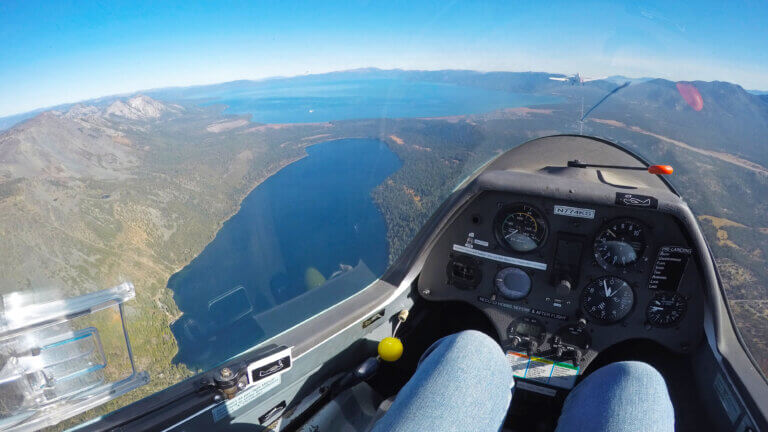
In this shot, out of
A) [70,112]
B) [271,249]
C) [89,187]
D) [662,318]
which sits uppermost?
[70,112]

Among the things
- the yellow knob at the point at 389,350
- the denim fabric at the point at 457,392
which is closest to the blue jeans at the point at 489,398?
the denim fabric at the point at 457,392

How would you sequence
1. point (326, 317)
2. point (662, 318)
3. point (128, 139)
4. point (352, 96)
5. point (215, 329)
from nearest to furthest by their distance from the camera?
1. point (215, 329)
2. point (326, 317)
3. point (662, 318)
4. point (128, 139)
5. point (352, 96)

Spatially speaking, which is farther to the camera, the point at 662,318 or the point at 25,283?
the point at 662,318

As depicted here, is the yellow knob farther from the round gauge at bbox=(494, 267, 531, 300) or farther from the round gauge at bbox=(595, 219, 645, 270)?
the round gauge at bbox=(595, 219, 645, 270)

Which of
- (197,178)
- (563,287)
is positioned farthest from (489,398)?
(197,178)

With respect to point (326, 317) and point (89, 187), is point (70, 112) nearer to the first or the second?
point (89, 187)

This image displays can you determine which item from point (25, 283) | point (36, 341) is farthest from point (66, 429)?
point (25, 283)

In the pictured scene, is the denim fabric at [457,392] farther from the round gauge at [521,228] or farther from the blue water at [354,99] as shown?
the blue water at [354,99]
